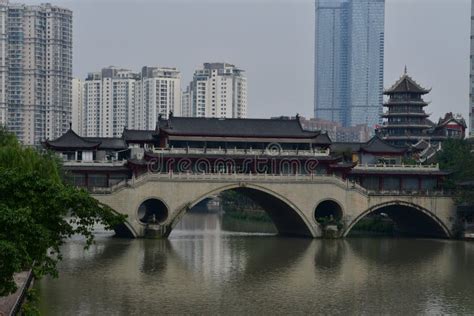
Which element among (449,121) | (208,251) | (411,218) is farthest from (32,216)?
(449,121)

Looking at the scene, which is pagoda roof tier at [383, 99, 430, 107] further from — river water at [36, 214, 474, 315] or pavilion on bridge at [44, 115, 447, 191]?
river water at [36, 214, 474, 315]

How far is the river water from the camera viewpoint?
41.9m

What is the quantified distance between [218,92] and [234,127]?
338 ft

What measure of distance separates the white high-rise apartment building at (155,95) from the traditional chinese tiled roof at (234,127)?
102 metres

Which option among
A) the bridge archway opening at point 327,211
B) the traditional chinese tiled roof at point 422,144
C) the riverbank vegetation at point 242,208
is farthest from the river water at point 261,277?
the traditional chinese tiled roof at point 422,144

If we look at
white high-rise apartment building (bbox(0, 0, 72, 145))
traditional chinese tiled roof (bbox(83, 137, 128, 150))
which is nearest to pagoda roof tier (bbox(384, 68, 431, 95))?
traditional chinese tiled roof (bbox(83, 137, 128, 150))

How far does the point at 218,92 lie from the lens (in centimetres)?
17975

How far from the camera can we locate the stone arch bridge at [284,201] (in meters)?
69.5

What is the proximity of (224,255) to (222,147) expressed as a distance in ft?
51.4

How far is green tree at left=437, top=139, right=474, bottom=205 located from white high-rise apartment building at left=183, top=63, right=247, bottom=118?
9362cm

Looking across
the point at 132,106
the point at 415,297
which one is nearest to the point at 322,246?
the point at 415,297

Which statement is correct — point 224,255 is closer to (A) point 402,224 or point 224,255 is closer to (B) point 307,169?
(B) point 307,169

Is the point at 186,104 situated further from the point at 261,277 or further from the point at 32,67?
the point at 261,277

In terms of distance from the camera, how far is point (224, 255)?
62031 millimetres
